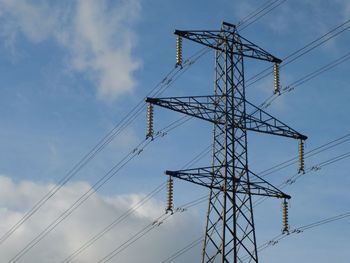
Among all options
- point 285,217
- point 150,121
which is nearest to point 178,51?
point 150,121

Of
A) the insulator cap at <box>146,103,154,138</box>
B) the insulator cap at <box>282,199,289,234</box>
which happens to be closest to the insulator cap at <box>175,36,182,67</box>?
the insulator cap at <box>146,103,154,138</box>

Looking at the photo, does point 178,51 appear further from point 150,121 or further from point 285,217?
point 285,217

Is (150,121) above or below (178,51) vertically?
below

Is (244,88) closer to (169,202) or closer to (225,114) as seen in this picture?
(225,114)

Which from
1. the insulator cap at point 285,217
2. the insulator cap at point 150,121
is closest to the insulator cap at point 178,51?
Result: the insulator cap at point 150,121

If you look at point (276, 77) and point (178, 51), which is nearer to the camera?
point (178, 51)

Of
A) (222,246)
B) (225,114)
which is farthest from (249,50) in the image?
(222,246)

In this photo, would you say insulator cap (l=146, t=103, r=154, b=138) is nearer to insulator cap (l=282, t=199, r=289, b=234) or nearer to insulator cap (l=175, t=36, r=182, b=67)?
insulator cap (l=175, t=36, r=182, b=67)

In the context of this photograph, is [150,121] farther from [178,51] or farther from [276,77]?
[276,77]

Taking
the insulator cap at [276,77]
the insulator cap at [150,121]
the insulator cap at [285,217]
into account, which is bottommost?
the insulator cap at [285,217]

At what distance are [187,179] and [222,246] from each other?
4.56 metres

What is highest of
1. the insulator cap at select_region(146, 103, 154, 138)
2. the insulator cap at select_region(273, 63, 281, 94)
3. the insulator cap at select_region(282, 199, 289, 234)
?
the insulator cap at select_region(273, 63, 281, 94)

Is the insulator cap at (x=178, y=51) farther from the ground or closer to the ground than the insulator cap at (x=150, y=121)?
farther from the ground

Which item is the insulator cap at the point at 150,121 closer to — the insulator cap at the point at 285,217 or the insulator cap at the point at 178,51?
the insulator cap at the point at 178,51
